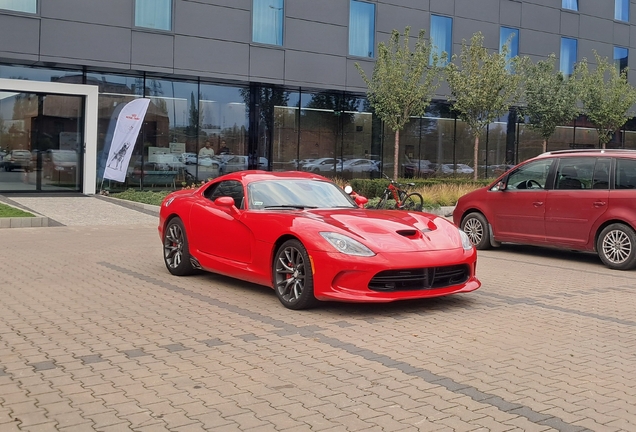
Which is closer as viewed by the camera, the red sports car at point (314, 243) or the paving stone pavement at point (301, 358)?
the paving stone pavement at point (301, 358)

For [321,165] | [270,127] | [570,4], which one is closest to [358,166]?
[321,165]

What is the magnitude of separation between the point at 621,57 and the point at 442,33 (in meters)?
11.2

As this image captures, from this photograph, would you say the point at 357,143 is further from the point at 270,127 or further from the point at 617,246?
the point at 617,246

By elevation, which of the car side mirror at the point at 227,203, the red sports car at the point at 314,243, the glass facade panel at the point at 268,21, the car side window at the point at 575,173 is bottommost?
the red sports car at the point at 314,243

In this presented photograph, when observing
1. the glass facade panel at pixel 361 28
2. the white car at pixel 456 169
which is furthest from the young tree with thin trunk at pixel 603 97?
the glass facade panel at pixel 361 28

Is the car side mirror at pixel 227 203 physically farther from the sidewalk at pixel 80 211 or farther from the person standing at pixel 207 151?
the person standing at pixel 207 151

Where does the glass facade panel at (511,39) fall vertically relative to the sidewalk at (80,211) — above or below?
above

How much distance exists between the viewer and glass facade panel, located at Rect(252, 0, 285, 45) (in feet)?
84.2

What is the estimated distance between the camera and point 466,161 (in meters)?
31.9

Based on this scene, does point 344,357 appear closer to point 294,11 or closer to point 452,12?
point 294,11

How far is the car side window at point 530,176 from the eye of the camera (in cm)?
1233

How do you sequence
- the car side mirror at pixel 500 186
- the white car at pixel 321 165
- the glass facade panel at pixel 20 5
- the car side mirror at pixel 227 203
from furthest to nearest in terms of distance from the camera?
the white car at pixel 321 165, the glass facade panel at pixel 20 5, the car side mirror at pixel 500 186, the car side mirror at pixel 227 203

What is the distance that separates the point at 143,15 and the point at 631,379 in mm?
21164

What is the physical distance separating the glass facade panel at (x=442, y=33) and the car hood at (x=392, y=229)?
22.9 m
